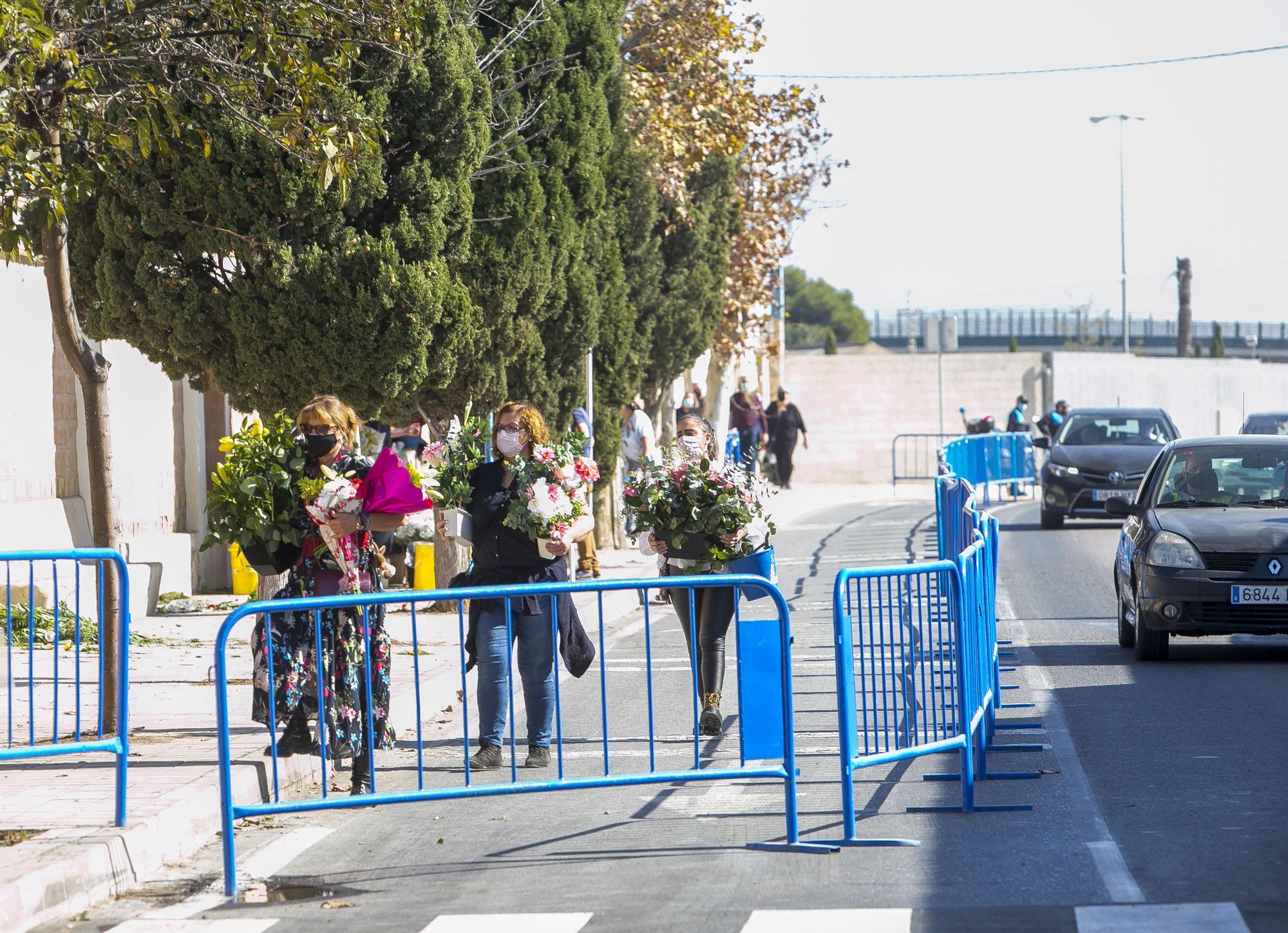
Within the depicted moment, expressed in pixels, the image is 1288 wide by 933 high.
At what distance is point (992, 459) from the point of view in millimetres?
33031

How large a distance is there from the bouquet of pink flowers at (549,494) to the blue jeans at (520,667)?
35 centimetres

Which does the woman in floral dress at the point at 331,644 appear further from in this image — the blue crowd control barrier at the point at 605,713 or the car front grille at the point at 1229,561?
the car front grille at the point at 1229,561

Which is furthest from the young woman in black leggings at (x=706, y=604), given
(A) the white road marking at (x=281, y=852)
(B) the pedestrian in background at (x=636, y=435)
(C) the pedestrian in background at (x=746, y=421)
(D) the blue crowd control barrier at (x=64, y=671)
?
(C) the pedestrian in background at (x=746, y=421)

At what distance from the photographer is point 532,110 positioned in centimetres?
1647

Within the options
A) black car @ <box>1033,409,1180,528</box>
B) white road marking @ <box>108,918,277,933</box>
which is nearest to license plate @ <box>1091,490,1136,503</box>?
black car @ <box>1033,409,1180,528</box>

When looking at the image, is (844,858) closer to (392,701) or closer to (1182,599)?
(392,701)

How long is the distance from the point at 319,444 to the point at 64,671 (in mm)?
2798

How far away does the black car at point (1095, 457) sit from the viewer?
954 inches

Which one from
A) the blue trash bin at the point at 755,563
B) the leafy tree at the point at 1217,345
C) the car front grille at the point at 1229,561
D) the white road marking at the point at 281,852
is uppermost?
the leafy tree at the point at 1217,345

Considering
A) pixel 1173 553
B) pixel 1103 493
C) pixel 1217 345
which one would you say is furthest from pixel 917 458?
pixel 1217 345

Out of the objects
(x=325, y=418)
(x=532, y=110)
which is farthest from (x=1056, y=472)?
(x=325, y=418)

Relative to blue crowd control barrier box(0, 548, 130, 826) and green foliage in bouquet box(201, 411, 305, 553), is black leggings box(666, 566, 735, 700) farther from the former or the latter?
blue crowd control barrier box(0, 548, 130, 826)

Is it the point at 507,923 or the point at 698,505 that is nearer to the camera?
the point at 507,923

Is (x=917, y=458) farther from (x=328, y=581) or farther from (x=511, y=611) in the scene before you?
(x=328, y=581)
